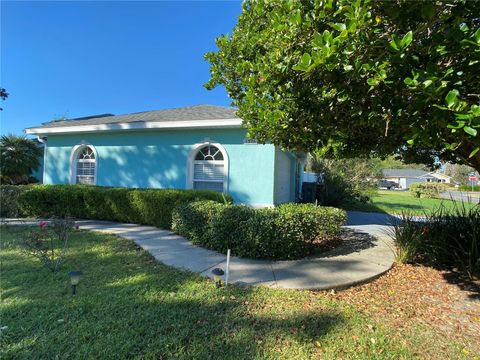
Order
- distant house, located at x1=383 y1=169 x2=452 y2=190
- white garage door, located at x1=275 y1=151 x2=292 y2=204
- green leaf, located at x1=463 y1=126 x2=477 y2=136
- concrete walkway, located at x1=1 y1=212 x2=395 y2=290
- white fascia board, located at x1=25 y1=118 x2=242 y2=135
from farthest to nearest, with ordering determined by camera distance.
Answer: distant house, located at x1=383 y1=169 x2=452 y2=190 < white garage door, located at x1=275 y1=151 x2=292 y2=204 < white fascia board, located at x1=25 y1=118 x2=242 y2=135 < concrete walkway, located at x1=1 y1=212 x2=395 y2=290 < green leaf, located at x1=463 y1=126 x2=477 y2=136

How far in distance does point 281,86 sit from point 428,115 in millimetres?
1562

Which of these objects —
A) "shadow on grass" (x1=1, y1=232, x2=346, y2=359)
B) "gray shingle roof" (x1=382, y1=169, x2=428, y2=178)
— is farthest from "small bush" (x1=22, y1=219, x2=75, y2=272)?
"gray shingle roof" (x1=382, y1=169, x2=428, y2=178)

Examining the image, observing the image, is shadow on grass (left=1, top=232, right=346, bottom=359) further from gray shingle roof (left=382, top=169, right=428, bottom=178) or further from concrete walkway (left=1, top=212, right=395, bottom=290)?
gray shingle roof (left=382, top=169, right=428, bottom=178)

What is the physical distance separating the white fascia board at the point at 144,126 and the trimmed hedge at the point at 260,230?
433 cm

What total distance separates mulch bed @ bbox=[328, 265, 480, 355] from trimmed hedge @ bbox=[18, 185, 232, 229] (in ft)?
17.4

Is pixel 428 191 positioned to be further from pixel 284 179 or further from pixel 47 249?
pixel 47 249

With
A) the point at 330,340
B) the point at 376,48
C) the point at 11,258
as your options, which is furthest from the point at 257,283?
the point at 11,258

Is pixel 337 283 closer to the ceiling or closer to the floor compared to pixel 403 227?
closer to the floor

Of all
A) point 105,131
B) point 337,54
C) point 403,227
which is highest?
point 105,131

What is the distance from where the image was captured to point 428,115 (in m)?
2.42

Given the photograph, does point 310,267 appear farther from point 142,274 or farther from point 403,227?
point 142,274

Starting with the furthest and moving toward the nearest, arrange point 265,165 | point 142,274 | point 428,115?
point 265,165
point 142,274
point 428,115

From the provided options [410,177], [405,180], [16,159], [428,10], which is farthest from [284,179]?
[410,177]

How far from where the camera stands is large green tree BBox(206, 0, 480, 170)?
2102mm
